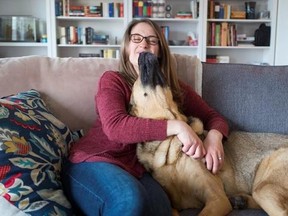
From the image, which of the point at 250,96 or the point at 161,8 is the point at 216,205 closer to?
the point at 250,96

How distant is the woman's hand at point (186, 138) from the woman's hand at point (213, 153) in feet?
0.18

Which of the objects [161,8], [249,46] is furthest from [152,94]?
[249,46]

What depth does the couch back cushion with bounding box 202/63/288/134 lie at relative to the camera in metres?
1.67

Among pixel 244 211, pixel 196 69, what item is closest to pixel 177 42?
pixel 196 69

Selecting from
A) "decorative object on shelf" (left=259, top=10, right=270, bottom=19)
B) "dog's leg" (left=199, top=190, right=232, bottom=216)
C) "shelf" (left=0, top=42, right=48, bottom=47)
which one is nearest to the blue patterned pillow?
"dog's leg" (left=199, top=190, right=232, bottom=216)

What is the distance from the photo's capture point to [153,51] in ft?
4.85

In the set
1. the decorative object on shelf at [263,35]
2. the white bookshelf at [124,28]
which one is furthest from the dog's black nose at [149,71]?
the decorative object on shelf at [263,35]

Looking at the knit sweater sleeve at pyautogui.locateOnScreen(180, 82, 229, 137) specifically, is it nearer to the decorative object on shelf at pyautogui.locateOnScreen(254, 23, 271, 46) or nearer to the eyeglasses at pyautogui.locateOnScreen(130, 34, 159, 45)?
the eyeglasses at pyautogui.locateOnScreen(130, 34, 159, 45)

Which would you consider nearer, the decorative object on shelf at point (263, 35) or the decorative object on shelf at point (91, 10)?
the decorative object on shelf at point (91, 10)

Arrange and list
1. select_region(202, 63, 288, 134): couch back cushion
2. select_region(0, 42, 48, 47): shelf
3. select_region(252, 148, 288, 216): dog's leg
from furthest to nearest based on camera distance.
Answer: select_region(0, 42, 48, 47): shelf, select_region(202, 63, 288, 134): couch back cushion, select_region(252, 148, 288, 216): dog's leg

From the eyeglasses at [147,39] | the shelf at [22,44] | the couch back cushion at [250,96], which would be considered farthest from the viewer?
the shelf at [22,44]

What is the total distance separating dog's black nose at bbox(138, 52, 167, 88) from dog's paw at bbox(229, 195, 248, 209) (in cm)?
54

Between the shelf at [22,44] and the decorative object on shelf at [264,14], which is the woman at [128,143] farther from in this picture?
the decorative object on shelf at [264,14]

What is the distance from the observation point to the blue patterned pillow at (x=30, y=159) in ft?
3.28
